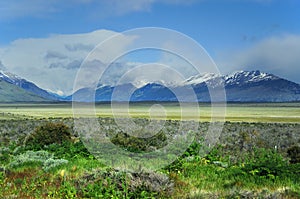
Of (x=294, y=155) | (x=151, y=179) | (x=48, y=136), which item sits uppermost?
(x=48, y=136)

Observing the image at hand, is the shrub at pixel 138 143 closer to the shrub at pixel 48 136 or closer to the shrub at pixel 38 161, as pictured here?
the shrub at pixel 48 136

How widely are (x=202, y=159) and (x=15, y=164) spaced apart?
273 inches

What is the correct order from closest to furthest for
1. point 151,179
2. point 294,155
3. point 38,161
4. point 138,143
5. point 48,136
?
1. point 151,179
2. point 38,161
3. point 294,155
4. point 138,143
5. point 48,136

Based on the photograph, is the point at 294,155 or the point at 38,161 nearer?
the point at 38,161

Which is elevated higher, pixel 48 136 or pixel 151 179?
pixel 48 136

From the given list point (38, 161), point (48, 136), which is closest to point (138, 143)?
point (48, 136)

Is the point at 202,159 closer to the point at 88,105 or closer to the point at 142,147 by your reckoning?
the point at 142,147

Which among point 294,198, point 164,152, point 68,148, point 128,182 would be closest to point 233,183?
point 294,198

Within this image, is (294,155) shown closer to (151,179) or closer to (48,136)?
(151,179)

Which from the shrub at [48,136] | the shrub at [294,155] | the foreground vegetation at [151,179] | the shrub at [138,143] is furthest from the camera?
the shrub at [48,136]

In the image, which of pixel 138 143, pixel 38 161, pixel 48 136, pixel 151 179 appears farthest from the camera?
pixel 48 136

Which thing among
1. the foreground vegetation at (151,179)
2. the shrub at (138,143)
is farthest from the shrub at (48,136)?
the foreground vegetation at (151,179)

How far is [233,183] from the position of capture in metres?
12.6

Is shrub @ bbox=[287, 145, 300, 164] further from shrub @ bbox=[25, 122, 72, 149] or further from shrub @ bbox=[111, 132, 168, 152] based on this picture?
shrub @ bbox=[25, 122, 72, 149]
